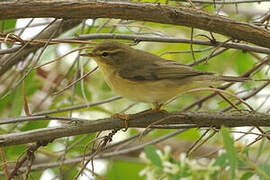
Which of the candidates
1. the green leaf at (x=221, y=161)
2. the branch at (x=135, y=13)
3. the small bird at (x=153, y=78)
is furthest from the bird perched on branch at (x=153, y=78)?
the green leaf at (x=221, y=161)

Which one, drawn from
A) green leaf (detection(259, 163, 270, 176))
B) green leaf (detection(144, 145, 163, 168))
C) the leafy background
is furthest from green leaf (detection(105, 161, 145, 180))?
green leaf (detection(259, 163, 270, 176))

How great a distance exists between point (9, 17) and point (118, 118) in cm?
95

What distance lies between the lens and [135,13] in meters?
2.68

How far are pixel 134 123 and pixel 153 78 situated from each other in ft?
2.86

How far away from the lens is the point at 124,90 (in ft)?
11.8

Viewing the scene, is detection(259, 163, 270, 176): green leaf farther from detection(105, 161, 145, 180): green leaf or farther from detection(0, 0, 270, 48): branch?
detection(105, 161, 145, 180): green leaf

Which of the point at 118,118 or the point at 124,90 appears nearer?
the point at 118,118

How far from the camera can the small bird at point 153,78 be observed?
3533 millimetres

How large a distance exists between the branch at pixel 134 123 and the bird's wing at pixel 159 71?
762 millimetres

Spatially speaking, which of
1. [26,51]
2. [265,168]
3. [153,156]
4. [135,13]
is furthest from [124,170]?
[265,168]

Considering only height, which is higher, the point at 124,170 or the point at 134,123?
the point at 124,170

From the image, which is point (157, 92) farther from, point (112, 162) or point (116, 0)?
point (112, 162)

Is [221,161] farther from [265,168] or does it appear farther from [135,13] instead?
[135,13]

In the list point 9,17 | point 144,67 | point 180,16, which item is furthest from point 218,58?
point 9,17
